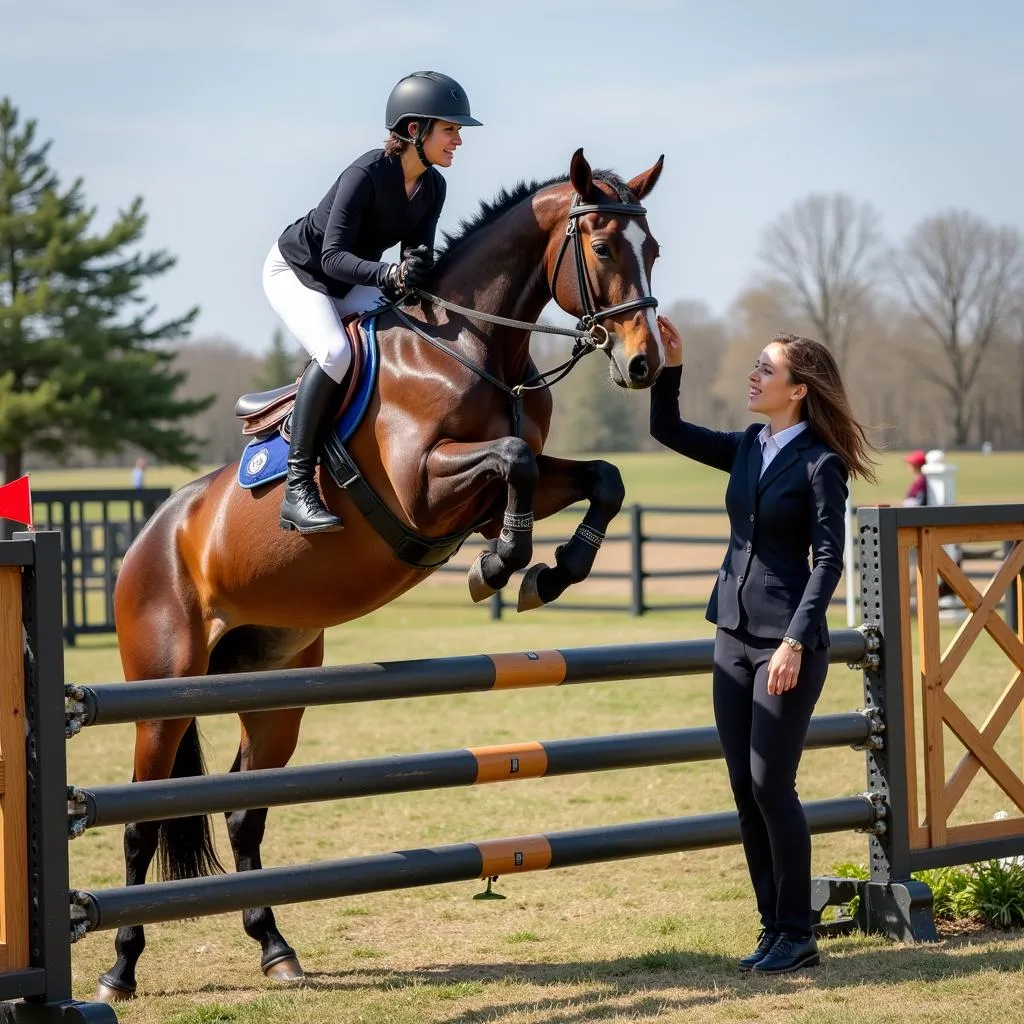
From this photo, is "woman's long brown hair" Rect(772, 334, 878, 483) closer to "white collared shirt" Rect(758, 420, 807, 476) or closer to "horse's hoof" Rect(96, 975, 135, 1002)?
"white collared shirt" Rect(758, 420, 807, 476)

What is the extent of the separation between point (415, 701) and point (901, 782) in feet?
24.5

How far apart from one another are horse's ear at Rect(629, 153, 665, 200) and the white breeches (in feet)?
3.53

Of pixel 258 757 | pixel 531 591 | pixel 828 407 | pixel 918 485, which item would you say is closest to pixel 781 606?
pixel 828 407

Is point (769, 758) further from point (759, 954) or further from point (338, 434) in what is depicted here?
point (338, 434)

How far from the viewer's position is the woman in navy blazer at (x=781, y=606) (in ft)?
14.6

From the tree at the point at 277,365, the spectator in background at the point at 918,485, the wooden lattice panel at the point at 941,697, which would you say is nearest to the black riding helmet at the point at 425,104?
the wooden lattice panel at the point at 941,697

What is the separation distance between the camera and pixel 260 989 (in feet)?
16.0

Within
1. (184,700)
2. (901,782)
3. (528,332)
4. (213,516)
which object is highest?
(528,332)

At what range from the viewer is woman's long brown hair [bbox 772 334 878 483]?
181 inches

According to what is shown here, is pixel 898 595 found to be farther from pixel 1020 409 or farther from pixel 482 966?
pixel 1020 409

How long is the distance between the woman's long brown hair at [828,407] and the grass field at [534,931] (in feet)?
5.60

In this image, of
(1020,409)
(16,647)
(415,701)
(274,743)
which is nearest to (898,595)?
(274,743)

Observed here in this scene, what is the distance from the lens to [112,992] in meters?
4.82

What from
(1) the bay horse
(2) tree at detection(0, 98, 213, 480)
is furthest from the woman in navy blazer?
(2) tree at detection(0, 98, 213, 480)
